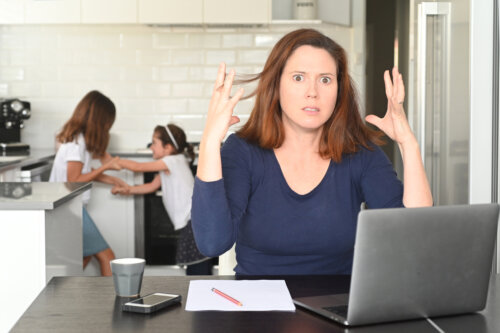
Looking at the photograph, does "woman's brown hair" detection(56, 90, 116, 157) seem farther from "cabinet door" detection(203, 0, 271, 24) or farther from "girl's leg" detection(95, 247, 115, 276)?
"cabinet door" detection(203, 0, 271, 24)

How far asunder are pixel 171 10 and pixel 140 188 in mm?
1223

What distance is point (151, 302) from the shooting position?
1336 millimetres

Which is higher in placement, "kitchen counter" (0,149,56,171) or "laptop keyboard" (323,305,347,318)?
"kitchen counter" (0,149,56,171)

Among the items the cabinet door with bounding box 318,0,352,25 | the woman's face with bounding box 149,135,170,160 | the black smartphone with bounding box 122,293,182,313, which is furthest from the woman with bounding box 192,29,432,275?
the cabinet door with bounding box 318,0,352,25

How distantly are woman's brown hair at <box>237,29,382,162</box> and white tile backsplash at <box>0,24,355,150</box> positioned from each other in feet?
10.4

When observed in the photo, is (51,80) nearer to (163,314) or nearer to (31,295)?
(31,295)

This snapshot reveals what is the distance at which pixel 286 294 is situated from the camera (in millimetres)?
1432

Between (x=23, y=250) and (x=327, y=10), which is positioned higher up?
(x=327, y=10)

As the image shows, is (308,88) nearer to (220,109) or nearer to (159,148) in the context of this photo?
(220,109)

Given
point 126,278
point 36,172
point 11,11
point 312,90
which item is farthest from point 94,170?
point 126,278

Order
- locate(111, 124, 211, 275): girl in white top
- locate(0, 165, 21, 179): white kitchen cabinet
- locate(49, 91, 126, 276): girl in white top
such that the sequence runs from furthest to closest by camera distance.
Result: locate(111, 124, 211, 275): girl in white top → locate(49, 91, 126, 276): girl in white top → locate(0, 165, 21, 179): white kitchen cabinet

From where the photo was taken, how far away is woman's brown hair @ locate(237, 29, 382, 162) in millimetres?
1979

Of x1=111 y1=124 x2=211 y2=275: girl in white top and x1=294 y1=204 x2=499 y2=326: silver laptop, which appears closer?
x1=294 y1=204 x2=499 y2=326: silver laptop

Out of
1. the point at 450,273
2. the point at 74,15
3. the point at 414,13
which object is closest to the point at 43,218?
the point at 450,273
